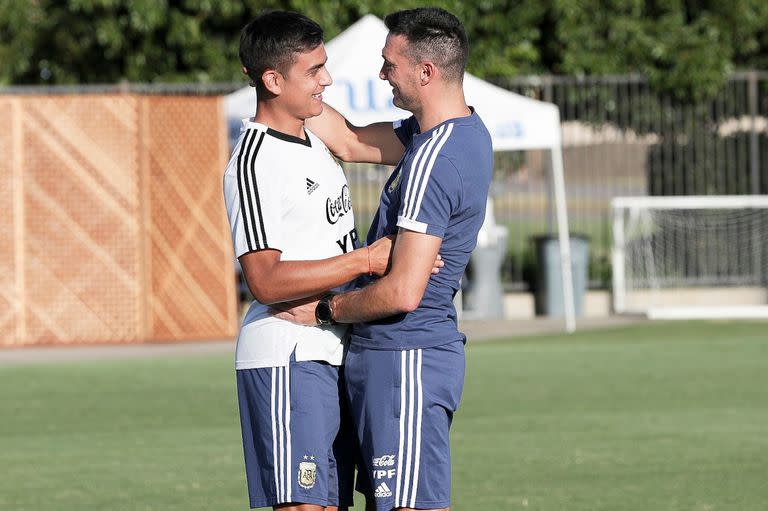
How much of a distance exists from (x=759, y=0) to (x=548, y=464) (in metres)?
14.0

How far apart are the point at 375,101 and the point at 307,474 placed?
425 inches

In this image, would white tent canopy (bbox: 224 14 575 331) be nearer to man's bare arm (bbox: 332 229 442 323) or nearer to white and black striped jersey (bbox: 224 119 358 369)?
white and black striped jersey (bbox: 224 119 358 369)

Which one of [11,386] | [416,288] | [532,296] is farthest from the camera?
[532,296]

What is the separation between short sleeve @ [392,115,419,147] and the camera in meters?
5.58

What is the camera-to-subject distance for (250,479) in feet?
16.6

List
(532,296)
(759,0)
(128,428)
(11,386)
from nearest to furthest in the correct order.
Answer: (128,428) < (11,386) < (532,296) < (759,0)

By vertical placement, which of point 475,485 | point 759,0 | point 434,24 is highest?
point 759,0

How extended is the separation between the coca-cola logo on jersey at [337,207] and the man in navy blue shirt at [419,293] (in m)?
0.16

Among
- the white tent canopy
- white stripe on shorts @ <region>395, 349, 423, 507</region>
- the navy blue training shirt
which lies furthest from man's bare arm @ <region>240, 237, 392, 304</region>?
the white tent canopy

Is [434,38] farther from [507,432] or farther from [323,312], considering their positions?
[507,432]

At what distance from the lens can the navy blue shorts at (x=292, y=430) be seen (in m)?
4.91

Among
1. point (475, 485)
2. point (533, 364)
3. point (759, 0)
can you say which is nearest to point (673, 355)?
point (533, 364)

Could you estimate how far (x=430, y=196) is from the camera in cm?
471

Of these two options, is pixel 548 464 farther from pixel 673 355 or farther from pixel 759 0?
pixel 759 0
